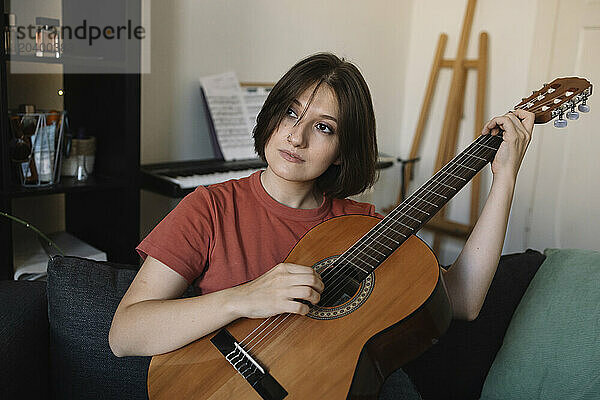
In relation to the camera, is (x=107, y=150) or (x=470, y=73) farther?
(x=470, y=73)

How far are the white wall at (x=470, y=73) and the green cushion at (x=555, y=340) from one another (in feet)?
6.46

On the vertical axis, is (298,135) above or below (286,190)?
above

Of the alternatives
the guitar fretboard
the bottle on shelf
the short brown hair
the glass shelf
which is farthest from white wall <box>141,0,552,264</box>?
the guitar fretboard

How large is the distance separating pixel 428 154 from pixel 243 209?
8.66 feet

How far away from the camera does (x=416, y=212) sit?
1197 millimetres

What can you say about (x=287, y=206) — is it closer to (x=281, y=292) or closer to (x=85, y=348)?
(x=281, y=292)

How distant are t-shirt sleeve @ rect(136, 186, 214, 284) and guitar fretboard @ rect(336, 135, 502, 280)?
271 millimetres

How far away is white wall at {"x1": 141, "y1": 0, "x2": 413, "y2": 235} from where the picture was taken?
2.66 m

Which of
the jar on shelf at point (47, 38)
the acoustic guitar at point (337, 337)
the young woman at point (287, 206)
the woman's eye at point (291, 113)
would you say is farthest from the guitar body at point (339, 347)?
the jar on shelf at point (47, 38)

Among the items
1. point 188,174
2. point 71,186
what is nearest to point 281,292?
point 71,186

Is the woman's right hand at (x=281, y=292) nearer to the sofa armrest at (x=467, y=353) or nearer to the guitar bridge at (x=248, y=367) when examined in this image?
the guitar bridge at (x=248, y=367)

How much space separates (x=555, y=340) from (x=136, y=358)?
3.02 ft

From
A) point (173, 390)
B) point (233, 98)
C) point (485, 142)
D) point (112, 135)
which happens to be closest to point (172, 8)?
point (233, 98)

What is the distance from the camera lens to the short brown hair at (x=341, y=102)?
125 cm
